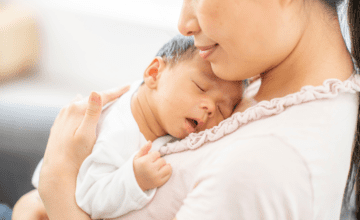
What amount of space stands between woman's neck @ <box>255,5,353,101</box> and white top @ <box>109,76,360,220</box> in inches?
1.3

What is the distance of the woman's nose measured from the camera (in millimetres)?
707

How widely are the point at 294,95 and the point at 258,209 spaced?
0.83ft

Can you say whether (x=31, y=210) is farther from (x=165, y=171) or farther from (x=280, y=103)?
(x=280, y=103)

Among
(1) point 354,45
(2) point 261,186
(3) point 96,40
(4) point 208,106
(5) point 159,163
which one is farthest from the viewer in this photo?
(3) point 96,40

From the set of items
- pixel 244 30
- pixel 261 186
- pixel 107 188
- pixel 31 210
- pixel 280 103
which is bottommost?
pixel 31 210

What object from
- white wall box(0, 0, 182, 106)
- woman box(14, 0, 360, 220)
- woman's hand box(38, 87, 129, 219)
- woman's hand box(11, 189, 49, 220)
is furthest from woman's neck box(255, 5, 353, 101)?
white wall box(0, 0, 182, 106)

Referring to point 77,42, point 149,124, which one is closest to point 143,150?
point 149,124

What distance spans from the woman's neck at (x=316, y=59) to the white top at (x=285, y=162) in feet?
0.11

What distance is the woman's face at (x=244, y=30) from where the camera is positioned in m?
0.61

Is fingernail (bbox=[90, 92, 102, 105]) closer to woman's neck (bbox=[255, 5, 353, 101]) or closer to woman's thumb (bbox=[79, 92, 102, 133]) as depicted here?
woman's thumb (bbox=[79, 92, 102, 133])

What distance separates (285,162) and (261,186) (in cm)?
7

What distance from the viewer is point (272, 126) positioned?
60 centimetres

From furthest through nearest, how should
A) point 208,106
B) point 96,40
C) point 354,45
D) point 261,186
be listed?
1. point 96,40
2. point 208,106
3. point 354,45
4. point 261,186

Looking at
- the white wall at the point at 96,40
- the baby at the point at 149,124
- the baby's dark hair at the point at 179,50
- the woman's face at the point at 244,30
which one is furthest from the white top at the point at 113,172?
the white wall at the point at 96,40
